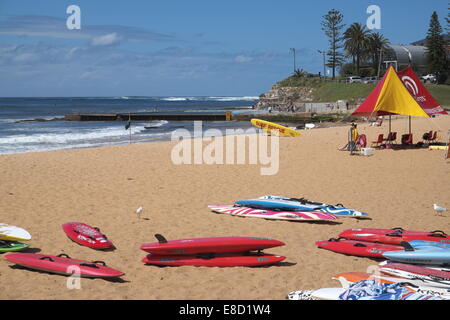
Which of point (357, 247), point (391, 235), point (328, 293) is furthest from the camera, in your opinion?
point (391, 235)

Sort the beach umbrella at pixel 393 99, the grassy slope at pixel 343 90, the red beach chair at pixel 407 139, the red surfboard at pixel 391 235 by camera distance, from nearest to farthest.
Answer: the red surfboard at pixel 391 235 → the beach umbrella at pixel 393 99 → the red beach chair at pixel 407 139 → the grassy slope at pixel 343 90

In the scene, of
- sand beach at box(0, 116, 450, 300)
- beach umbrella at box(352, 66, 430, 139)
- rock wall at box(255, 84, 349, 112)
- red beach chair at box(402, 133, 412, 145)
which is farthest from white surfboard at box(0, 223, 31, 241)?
rock wall at box(255, 84, 349, 112)

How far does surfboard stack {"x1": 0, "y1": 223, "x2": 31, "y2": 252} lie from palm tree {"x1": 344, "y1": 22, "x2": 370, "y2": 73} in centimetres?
5792

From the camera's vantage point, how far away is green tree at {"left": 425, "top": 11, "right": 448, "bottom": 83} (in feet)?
182

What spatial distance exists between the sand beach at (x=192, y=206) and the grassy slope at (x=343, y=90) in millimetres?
33045

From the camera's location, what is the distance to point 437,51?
55750mm

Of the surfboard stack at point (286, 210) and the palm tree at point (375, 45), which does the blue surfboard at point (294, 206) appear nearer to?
the surfboard stack at point (286, 210)

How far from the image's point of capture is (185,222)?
841 centimetres

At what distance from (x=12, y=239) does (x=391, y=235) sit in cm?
551

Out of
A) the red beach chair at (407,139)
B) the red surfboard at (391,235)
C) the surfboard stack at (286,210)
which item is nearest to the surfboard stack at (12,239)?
the surfboard stack at (286,210)

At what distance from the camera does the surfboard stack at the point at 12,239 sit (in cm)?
677

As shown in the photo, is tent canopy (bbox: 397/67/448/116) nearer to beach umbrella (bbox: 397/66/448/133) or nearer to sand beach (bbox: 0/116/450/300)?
beach umbrella (bbox: 397/66/448/133)

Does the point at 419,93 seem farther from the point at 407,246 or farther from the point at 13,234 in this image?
the point at 13,234

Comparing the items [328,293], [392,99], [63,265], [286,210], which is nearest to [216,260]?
[328,293]
